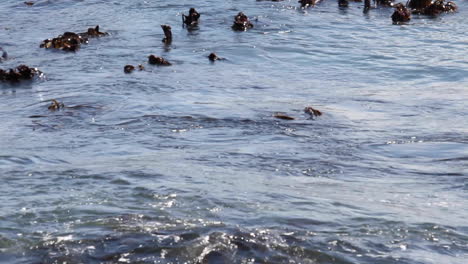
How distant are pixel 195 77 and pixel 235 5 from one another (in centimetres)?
565

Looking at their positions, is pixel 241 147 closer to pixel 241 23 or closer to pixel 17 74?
pixel 17 74

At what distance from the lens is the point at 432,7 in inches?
602

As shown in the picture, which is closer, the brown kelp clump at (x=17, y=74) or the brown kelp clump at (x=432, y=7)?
the brown kelp clump at (x=17, y=74)

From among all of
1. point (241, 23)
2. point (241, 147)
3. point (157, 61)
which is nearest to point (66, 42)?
point (157, 61)

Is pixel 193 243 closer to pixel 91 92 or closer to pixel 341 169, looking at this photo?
pixel 341 169

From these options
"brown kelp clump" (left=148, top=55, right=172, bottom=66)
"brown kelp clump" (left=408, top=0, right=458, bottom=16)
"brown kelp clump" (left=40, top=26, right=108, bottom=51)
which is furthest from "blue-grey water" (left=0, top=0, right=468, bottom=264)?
"brown kelp clump" (left=408, top=0, right=458, bottom=16)

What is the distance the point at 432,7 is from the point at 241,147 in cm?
874

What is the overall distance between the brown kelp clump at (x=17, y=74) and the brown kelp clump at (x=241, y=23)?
14.5 feet

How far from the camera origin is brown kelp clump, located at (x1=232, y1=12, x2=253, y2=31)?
1422cm

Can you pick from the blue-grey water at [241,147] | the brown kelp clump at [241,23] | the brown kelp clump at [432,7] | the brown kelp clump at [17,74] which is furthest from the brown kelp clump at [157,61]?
the brown kelp clump at [432,7]

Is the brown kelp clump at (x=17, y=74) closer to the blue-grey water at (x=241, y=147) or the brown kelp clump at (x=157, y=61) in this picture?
the blue-grey water at (x=241, y=147)

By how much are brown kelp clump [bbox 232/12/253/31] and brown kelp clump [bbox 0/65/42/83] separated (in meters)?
4.43

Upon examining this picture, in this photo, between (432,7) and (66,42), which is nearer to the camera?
(66,42)

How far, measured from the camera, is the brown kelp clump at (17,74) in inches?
422
